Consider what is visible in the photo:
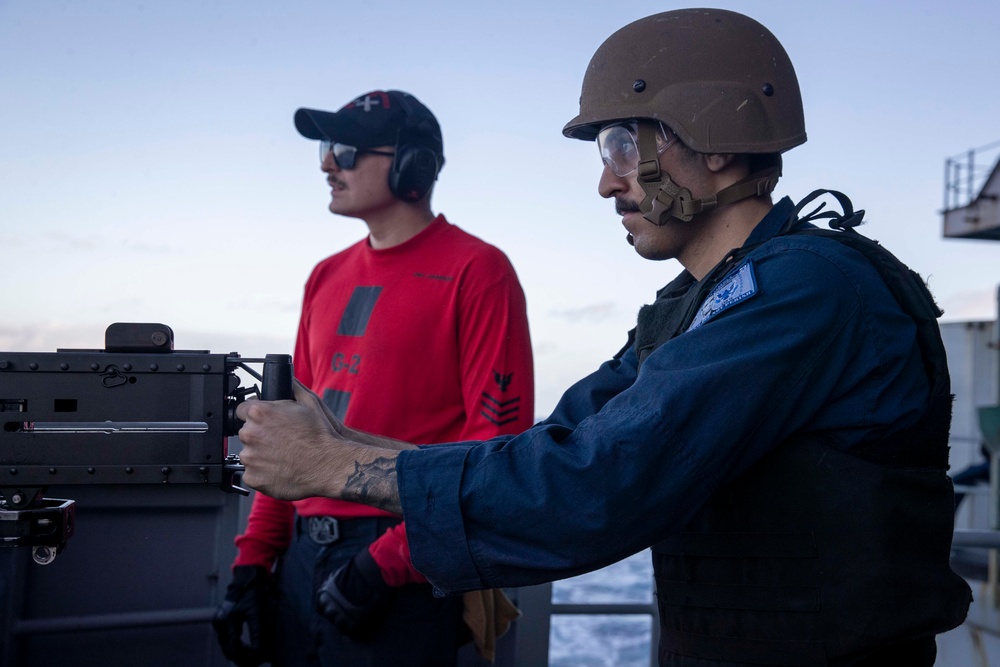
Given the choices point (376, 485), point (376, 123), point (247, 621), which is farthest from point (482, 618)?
point (376, 123)

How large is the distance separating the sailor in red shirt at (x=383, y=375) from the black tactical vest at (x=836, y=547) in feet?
3.79

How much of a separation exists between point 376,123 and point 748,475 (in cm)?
201

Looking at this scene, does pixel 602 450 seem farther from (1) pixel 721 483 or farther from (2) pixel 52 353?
(2) pixel 52 353

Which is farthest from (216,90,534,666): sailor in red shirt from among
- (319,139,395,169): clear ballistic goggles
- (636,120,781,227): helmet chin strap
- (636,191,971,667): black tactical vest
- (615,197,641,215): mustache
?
(636,191,971,667): black tactical vest

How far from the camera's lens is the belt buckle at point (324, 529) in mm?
2850

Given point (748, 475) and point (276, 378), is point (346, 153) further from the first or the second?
point (748, 475)

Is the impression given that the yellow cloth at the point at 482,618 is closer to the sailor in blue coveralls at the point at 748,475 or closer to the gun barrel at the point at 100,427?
the sailor in blue coveralls at the point at 748,475

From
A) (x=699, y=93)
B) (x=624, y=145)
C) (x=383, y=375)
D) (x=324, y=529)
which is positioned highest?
(x=699, y=93)

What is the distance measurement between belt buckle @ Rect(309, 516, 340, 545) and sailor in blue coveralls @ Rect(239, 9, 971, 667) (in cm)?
113

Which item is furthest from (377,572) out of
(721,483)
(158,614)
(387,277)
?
(158,614)

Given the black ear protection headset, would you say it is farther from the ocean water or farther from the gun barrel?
the ocean water

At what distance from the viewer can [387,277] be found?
311 centimetres

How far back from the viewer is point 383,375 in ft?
9.55

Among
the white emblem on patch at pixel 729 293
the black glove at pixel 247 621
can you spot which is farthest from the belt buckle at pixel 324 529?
the white emblem on patch at pixel 729 293
